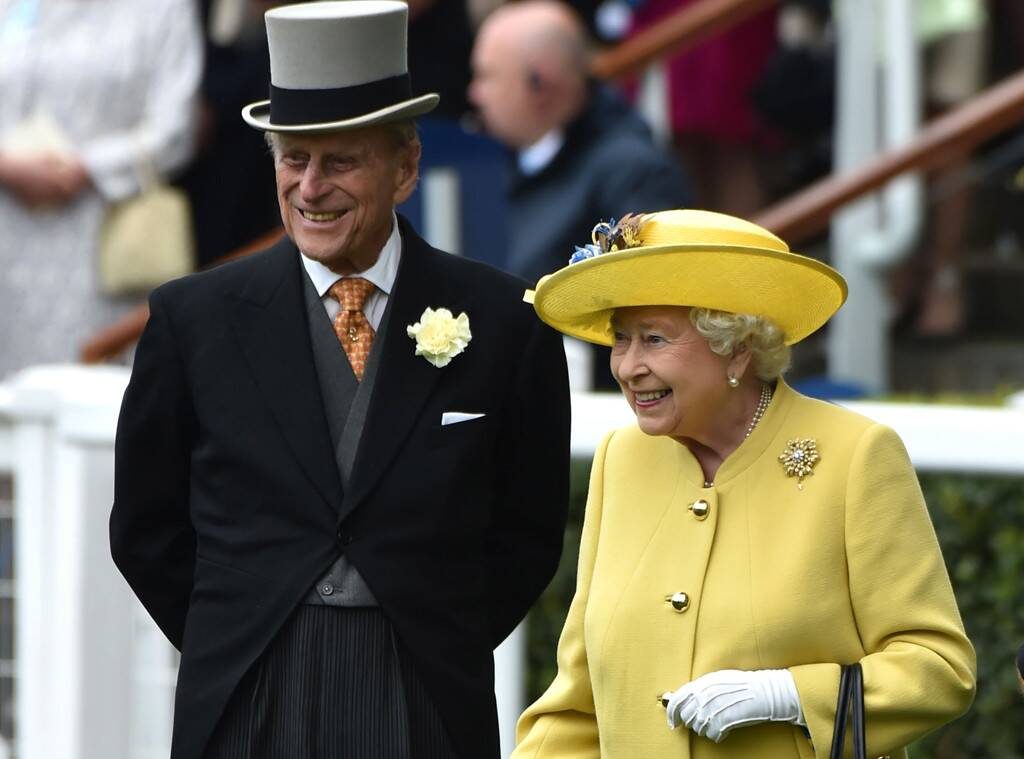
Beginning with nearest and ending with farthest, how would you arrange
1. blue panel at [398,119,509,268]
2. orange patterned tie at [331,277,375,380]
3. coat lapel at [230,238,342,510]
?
coat lapel at [230,238,342,510] → orange patterned tie at [331,277,375,380] → blue panel at [398,119,509,268]

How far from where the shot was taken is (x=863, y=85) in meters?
8.70

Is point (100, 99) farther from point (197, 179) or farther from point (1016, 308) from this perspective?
point (1016, 308)

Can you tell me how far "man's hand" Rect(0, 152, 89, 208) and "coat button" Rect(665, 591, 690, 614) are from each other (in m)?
4.22

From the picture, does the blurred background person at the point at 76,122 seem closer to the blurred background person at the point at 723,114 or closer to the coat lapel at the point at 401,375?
the blurred background person at the point at 723,114

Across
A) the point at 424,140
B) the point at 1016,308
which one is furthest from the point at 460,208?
the point at 1016,308

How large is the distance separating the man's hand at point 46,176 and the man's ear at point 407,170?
3.56m

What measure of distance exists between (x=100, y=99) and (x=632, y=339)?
414 cm

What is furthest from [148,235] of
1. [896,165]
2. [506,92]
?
[896,165]

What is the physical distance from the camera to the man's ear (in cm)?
410

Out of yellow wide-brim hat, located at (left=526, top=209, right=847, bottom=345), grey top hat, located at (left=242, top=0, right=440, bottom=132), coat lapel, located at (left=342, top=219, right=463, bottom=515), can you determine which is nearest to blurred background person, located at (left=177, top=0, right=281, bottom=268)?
grey top hat, located at (left=242, top=0, right=440, bottom=132)

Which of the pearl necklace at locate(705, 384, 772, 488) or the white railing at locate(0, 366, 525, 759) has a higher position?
the pearl necklace at locate(705, 384, 772, 488)

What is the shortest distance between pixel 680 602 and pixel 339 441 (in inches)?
27.4

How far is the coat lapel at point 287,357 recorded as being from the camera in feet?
13.0

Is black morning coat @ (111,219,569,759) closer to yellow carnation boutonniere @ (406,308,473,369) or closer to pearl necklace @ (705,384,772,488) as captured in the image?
yellow carnation boutonniere @ (406,308,473,369)
